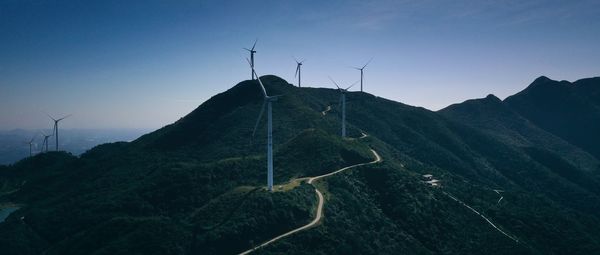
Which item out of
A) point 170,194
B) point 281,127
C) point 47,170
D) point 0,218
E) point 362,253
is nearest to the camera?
point 362,253

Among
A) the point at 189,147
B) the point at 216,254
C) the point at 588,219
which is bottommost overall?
the point at 588,219

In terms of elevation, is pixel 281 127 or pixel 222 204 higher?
pixel 281 127

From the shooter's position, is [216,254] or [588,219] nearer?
[216,254]

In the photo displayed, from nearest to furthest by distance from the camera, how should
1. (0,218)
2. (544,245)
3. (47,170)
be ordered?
1. (544,245)
2. (0,218)
3. (47,170)

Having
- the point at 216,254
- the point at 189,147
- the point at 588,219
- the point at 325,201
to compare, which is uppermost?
the point at 189,147

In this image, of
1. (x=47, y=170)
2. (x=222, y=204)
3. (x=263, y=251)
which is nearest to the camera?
(x=263, y=251)

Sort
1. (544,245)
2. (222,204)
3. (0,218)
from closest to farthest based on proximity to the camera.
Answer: (222,204) → (544,245) → (0,218)

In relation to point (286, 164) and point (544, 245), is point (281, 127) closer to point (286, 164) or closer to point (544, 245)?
point (286, 164)

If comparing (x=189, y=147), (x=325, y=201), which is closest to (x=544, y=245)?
(x=325, y=201)

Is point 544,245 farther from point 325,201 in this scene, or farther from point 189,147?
Answer: point 189,147
